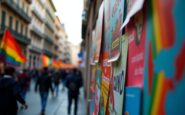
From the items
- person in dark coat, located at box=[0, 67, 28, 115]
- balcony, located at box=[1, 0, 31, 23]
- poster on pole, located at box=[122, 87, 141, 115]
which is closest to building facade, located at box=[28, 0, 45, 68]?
balcony, located at box=[1, 0, 31, 23]

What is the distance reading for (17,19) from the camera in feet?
152

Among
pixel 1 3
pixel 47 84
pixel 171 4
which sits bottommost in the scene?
pixel 47 84

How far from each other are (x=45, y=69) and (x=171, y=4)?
38.5ft

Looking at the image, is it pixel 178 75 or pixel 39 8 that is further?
pixel 39 8

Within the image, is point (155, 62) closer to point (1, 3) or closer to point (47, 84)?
point (47, 84)

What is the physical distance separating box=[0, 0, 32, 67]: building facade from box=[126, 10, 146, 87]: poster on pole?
117ft

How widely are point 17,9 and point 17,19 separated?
194 cm

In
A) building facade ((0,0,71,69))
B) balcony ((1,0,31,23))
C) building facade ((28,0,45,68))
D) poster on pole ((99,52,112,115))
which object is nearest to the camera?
poster on pole ((99,52,112,115))

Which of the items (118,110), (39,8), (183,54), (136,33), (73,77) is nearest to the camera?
(183,54)

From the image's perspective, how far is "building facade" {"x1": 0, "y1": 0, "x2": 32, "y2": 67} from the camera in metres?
39.1

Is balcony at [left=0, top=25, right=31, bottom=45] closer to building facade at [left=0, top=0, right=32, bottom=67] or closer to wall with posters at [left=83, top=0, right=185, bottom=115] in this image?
building facade at [left=0, top=0, right=32, bottom=67]

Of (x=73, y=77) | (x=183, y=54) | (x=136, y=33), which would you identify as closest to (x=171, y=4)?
(x=183, y=54)

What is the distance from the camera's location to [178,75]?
1514 millimetres

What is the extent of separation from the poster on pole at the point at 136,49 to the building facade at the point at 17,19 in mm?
35661
